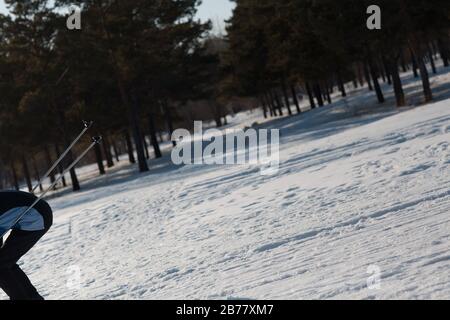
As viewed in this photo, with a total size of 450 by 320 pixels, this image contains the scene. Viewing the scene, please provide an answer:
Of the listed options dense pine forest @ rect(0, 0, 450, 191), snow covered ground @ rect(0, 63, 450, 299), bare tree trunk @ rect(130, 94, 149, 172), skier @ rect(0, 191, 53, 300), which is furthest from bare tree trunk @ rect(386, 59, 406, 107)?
skier @ rect(0, 191, 53, 300)

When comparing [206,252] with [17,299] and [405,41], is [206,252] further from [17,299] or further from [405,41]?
[405,41]

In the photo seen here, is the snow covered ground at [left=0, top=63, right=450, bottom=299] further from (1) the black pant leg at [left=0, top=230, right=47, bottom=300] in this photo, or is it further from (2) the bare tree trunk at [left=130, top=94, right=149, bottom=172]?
(2) the bare tree trunk at [left=130, top=94, right=149, bottom=172]

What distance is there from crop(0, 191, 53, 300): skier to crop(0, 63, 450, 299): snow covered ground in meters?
1.28

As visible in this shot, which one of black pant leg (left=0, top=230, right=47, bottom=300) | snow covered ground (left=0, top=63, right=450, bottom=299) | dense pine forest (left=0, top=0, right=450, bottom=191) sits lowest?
snow covered ground (left=0, top=63, right=450, bottom=299)

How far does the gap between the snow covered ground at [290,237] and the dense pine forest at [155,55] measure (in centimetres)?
1373

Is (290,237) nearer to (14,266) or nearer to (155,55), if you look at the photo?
(14,266)

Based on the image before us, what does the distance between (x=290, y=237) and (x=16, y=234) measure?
3.52 metres

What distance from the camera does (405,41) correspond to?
28.4 m

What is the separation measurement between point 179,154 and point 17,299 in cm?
3192

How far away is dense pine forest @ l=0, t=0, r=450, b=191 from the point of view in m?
28.2

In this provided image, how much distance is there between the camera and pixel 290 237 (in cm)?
755

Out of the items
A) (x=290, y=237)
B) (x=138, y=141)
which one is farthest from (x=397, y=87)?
(x=290, y=237)

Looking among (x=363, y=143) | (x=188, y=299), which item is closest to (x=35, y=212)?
(x=188, y=299)

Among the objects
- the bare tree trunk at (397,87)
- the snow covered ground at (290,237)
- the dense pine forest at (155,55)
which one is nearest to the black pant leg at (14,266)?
the snow covered ground at (290,237)
